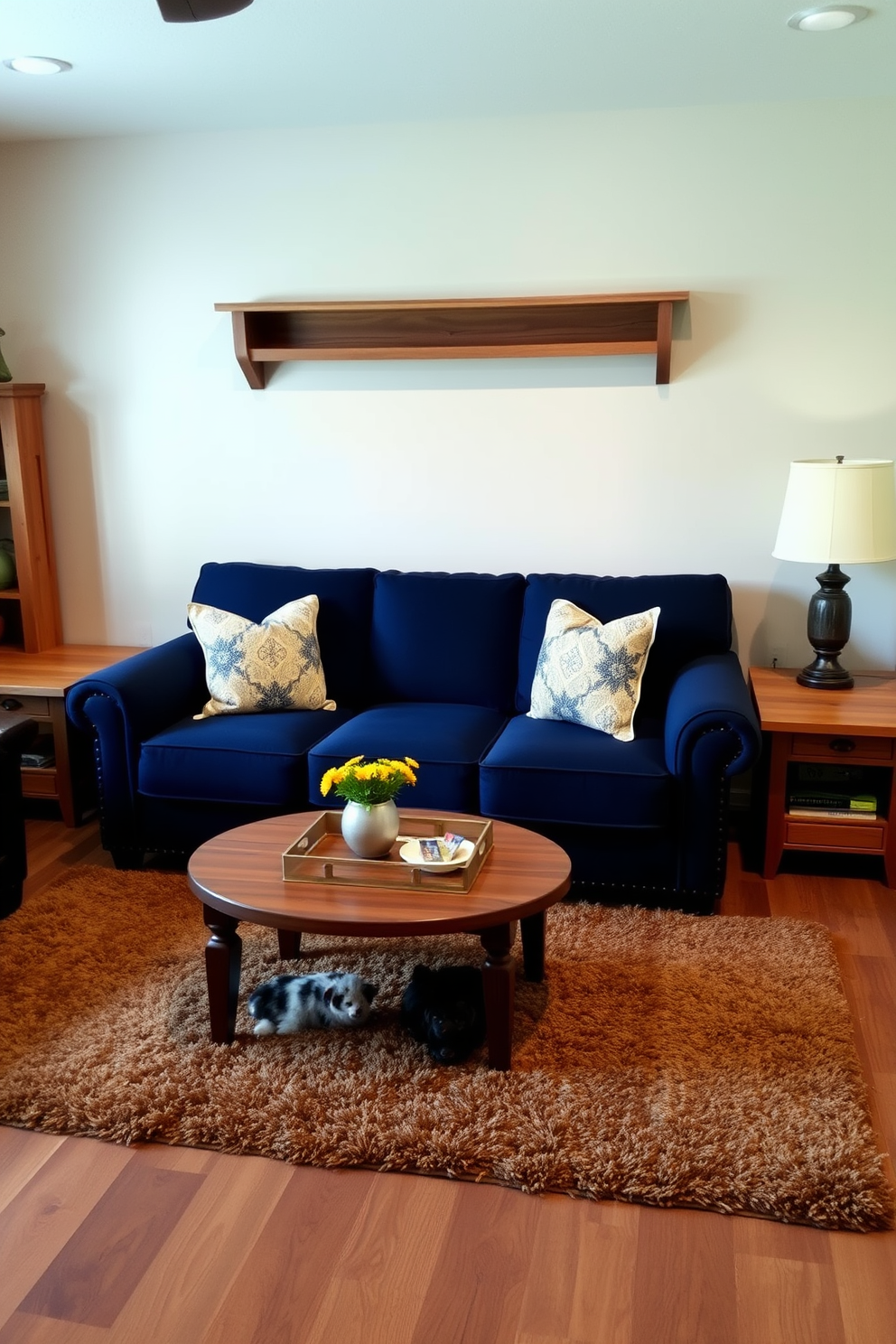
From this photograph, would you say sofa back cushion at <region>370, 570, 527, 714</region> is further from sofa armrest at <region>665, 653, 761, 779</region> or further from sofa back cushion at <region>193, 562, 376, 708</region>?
sofa armrest at <region>665, 653, 761, 779</region>

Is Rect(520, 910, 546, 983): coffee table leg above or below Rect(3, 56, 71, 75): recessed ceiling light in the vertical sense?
below

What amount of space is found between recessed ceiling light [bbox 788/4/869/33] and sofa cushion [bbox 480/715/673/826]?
1.95m

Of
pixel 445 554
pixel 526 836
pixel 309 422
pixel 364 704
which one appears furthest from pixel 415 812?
pixel 309 422

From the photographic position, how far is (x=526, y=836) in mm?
2756

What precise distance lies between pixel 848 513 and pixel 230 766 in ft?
6.59

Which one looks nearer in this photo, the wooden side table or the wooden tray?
the wooden tray

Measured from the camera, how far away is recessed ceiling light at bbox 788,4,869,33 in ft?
8.99

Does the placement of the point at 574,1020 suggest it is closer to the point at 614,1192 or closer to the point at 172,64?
the point at 614,1192

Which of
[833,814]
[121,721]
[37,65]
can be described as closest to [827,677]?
[833,814]

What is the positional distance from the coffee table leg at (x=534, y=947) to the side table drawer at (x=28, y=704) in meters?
1.91

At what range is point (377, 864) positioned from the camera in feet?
8.39

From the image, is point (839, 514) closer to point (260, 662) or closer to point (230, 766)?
point (260, 662)

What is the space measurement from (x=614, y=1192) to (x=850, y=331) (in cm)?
277

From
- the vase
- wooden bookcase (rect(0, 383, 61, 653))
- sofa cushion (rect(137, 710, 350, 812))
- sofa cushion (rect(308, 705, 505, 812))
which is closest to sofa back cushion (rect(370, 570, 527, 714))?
sofa cushion (rect(308, 705, 505, 812))
